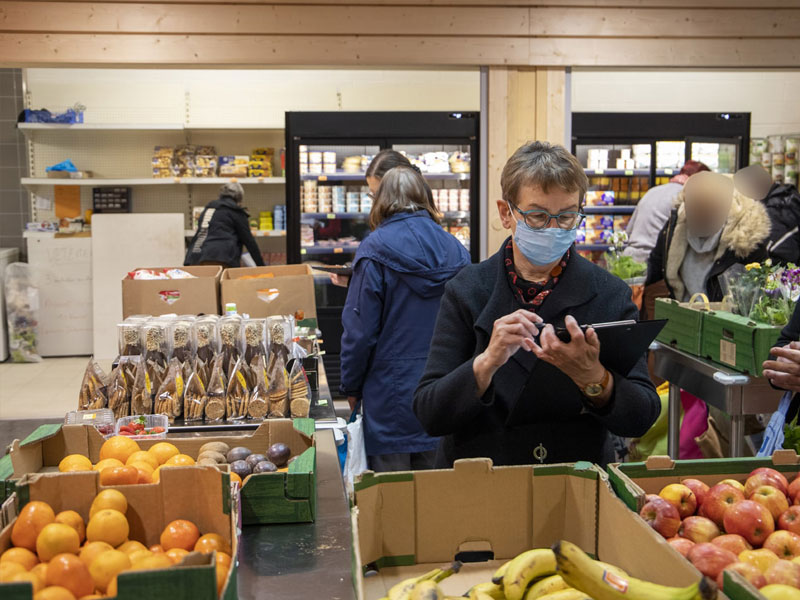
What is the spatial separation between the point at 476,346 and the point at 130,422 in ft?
3.50

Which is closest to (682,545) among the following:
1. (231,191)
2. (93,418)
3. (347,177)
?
(93,418)

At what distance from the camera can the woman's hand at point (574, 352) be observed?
185 centimetres

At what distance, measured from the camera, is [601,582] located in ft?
4.34

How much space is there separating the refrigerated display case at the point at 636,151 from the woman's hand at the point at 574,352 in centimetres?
620

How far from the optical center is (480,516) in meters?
1.67

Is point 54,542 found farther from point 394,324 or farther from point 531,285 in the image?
point 394,324

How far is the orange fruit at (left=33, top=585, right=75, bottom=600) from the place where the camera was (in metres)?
1.27

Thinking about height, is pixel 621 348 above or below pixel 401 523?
above

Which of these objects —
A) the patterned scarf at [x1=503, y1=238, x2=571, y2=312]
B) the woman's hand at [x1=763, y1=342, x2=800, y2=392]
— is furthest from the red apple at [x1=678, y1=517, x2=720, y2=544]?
the woman's hand at [x1=763, y1=342, x2=800, y2=392]

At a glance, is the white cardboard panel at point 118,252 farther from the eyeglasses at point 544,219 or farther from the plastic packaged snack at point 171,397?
the eyeglasses at point 544,219

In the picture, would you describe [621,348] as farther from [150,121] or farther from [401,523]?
[150,121]

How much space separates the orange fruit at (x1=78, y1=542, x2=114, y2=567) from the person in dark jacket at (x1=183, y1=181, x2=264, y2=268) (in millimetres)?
6002

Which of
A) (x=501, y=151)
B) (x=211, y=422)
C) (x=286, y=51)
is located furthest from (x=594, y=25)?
(x=211, y=422)

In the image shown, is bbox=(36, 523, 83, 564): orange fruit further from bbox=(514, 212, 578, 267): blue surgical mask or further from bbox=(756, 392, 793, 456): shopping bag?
bbox=(756, 392, 793, 456): shopping bag
